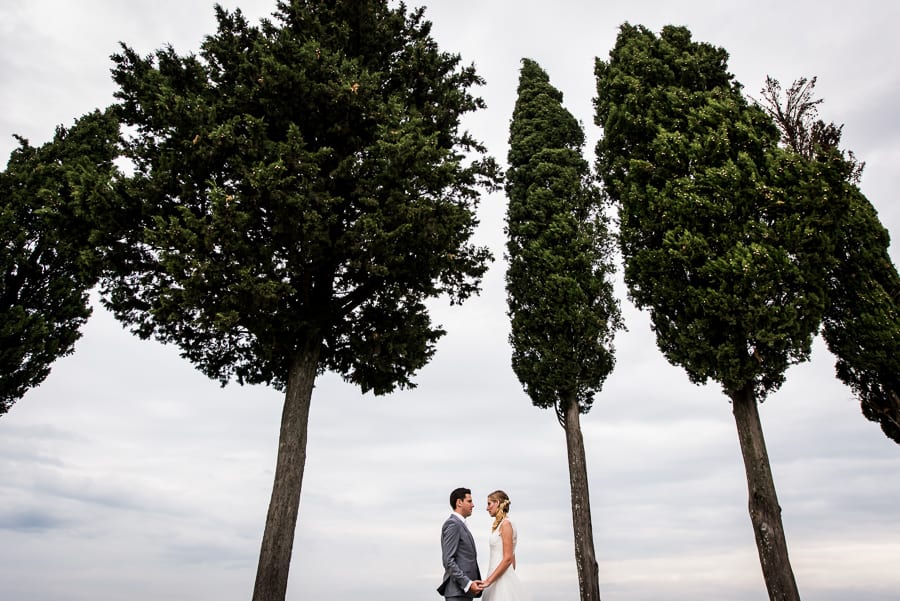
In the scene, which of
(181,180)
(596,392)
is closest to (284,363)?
(181,180)

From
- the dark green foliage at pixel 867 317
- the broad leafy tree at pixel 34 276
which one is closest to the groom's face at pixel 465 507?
the dark green foliage at pixel 867 317

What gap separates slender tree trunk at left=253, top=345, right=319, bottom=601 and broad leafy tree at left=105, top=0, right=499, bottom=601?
28 millimetres

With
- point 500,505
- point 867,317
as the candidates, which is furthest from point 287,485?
point 867,317

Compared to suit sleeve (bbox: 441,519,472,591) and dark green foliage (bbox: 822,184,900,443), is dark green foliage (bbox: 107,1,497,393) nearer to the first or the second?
suit sleeve (bbox: 441,519,472,591)

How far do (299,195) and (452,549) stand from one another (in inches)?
265

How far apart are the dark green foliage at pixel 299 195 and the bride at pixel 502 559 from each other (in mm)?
5356

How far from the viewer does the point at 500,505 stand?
258 inches

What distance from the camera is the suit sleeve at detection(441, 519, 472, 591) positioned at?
236 inches

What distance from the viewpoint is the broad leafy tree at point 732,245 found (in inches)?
437

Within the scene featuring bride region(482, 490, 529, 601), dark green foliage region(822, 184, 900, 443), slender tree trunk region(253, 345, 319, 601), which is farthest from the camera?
dark green foliage region(822, 184, 900, 443)

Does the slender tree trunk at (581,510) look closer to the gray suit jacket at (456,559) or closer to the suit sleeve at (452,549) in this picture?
the gray suit jacket at (456,559)

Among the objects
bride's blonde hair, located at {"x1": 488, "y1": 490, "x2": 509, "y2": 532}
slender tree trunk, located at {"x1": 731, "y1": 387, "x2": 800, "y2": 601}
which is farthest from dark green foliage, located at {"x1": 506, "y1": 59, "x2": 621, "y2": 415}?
bride's blonde hair, located at {"x1": 488, "y1": 490, "x2": 509, "y2": 532}

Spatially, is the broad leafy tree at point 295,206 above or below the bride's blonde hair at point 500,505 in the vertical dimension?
above

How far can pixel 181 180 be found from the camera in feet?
35.0
